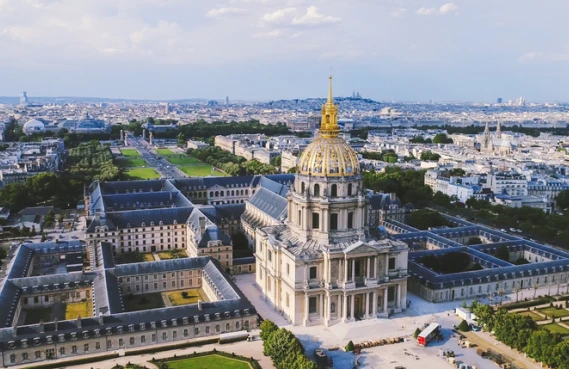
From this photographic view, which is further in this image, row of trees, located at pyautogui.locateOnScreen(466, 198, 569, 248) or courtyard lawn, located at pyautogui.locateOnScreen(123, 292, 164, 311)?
row of trees, located at pyautogui.locateOnScreen(466, 198, 569, 248)

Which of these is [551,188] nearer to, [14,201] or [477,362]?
[477,362]

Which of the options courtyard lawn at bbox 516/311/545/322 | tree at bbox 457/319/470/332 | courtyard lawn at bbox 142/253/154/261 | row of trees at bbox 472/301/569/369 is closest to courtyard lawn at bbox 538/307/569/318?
courtyard lawn at bbox 516/311/545/322

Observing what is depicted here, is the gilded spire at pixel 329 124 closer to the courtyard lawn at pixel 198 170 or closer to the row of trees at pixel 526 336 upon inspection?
the row of trees at pixel 526 336

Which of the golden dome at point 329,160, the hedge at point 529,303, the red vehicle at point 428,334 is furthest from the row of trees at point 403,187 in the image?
the red vehicle at point 428,334

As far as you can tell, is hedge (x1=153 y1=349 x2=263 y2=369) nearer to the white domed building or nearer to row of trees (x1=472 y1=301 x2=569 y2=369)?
the white domed building

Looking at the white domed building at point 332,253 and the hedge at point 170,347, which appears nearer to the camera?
the hedge at point 170,347

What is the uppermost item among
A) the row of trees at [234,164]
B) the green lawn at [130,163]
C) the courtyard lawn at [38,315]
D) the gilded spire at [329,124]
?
the gilded spire at [329,124]
